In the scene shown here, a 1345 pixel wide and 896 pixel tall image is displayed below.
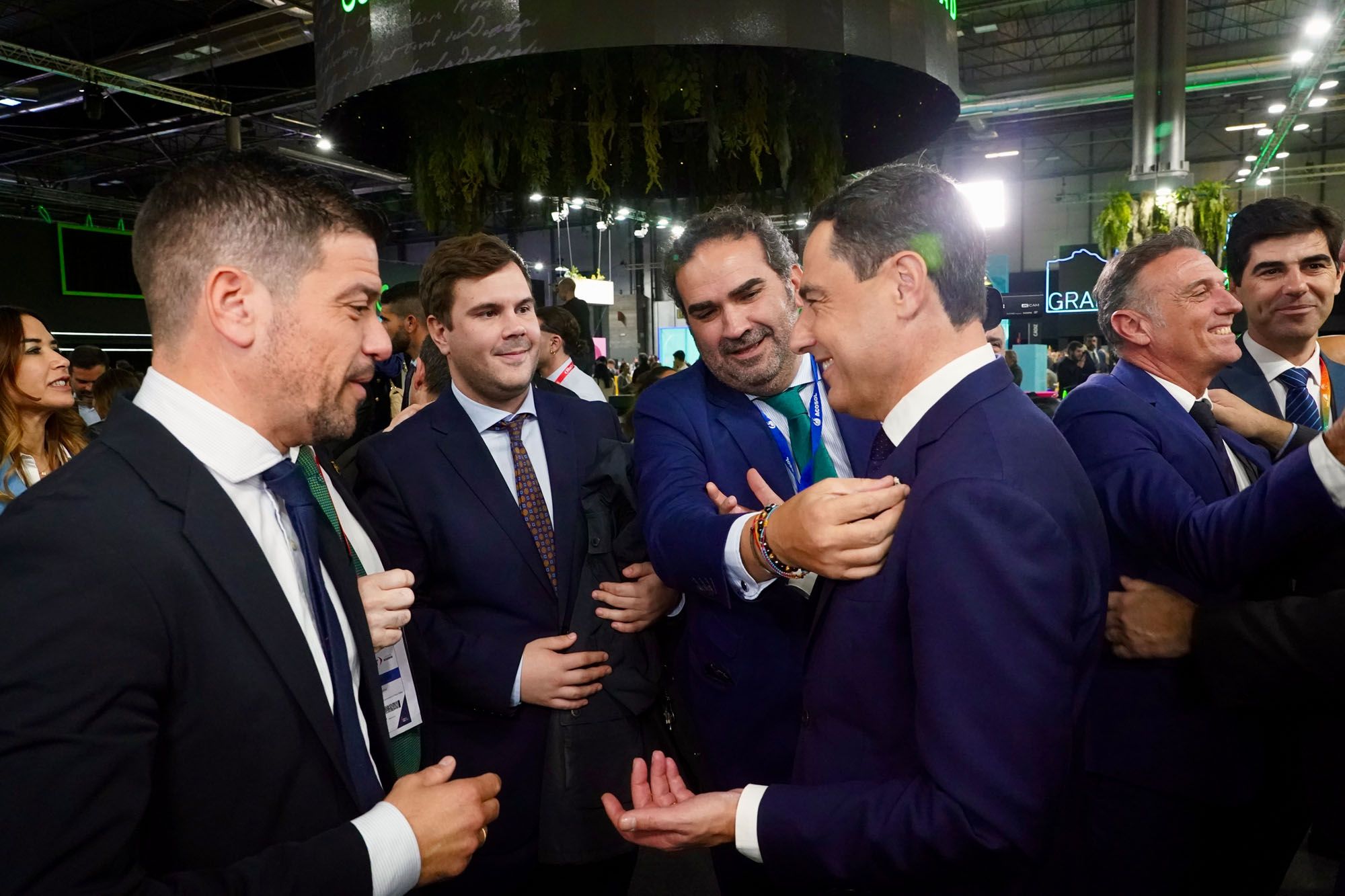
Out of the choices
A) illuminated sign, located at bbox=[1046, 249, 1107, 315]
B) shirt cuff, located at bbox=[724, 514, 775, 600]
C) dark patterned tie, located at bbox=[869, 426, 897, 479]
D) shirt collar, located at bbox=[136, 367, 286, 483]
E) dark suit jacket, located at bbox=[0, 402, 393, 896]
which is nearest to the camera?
dark suit jacket, located at bbox=[0, 402, 393, 896]

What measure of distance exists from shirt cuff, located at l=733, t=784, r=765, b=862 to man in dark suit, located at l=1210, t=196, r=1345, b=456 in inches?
89.1

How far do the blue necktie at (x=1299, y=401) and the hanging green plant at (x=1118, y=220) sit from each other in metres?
5.36

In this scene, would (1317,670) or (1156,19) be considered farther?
(1156,19)

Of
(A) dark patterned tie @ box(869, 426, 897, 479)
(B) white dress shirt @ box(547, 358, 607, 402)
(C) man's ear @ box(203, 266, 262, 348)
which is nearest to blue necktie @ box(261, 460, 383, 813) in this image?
(C) man's ear @ box(203, 266, 262, 348)

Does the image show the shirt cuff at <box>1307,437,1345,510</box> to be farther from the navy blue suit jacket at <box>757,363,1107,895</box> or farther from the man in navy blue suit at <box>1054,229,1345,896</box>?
the navy blue suit jacket at <box>757,363,1107,895</box>

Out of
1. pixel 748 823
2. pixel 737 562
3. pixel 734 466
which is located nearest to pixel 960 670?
pixel 748 823

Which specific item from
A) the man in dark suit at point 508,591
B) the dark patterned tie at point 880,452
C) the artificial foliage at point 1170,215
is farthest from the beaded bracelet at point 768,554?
the artificial foliage at point 1170,215

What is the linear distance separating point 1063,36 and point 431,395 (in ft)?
57.5

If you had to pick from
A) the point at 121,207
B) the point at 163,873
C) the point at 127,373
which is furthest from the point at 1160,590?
the point at 121,207

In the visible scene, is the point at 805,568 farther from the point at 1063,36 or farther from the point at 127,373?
the point at 1063,36

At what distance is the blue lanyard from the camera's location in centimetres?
194

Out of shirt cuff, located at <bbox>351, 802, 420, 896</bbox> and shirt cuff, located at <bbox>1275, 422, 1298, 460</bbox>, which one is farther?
shirt cuff, located at <bbox>1275, 422, 1298, 460</bbox>

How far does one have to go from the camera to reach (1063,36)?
1627 cm

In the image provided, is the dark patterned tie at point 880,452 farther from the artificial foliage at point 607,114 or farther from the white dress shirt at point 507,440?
the artificial foliage at point 607,114
